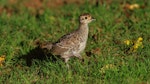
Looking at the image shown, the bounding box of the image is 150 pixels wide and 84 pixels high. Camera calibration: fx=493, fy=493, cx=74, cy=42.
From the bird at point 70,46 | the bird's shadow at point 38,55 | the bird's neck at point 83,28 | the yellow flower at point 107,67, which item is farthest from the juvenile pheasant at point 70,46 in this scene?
the yellow flower at point 107,67

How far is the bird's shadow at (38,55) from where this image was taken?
30.2 feet

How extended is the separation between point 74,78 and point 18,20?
12.3 feet

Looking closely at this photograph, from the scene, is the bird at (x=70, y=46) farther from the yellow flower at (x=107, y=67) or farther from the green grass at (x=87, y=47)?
the yellow flower at (x=107, y=67)

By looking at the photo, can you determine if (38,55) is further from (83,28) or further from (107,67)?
(107,67)

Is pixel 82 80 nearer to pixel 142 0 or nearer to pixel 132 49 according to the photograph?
pixel 132 49

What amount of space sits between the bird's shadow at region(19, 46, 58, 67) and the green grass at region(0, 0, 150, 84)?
110mm

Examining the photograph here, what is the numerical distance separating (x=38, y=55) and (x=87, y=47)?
0.98 metres

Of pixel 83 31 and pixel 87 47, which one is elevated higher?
pixel 83 31

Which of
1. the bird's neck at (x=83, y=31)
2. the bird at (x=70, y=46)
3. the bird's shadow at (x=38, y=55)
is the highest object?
the bird's neck at (x=83, y=31)

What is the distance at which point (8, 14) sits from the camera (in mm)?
12273

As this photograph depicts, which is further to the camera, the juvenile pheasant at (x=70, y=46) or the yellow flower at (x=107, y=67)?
the juvenile pheasant at (x=70, y=46)

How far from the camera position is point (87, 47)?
9.67m

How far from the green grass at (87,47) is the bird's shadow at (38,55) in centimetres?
11

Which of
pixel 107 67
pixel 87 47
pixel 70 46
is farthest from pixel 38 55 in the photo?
pixel 107 67
